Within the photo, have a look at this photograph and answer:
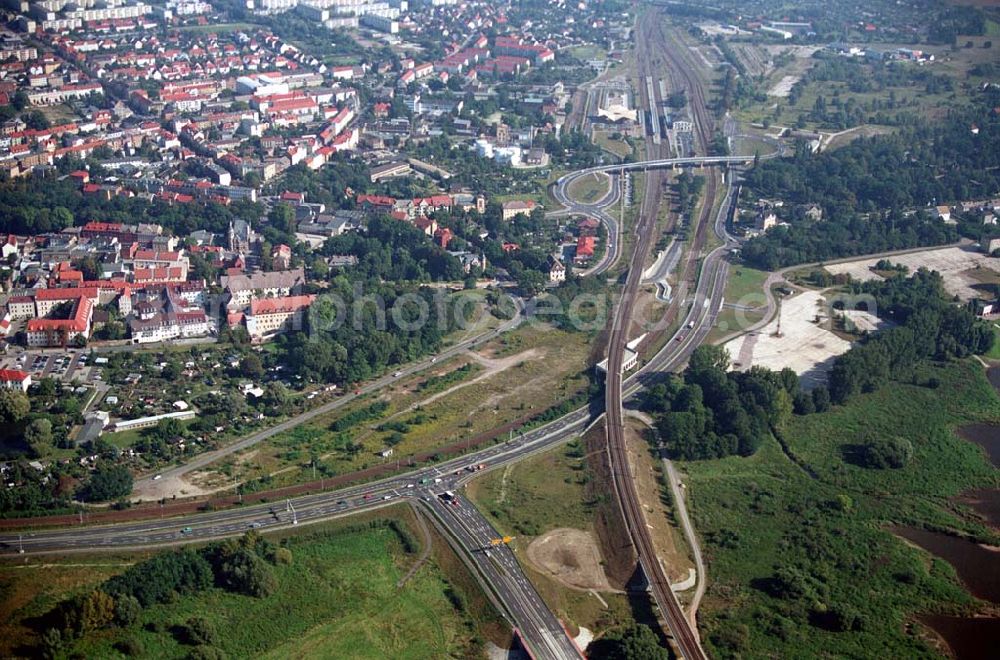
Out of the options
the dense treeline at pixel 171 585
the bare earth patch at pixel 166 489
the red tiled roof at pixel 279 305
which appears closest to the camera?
the dense treeline at pixel 171 585

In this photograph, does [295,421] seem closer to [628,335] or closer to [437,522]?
[437,522]

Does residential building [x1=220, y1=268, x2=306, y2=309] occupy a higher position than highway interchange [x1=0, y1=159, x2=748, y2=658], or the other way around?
residential building [x1=220, y1=268, x2=306, y2=309]

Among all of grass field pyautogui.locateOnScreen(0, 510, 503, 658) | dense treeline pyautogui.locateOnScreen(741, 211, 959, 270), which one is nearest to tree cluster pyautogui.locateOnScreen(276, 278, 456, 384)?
grass field pyautogui.locateOnScreen(0, 510, 503, 658)

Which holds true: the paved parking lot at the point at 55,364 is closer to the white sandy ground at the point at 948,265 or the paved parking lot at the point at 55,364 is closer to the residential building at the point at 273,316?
the residential building at the point at 273,316

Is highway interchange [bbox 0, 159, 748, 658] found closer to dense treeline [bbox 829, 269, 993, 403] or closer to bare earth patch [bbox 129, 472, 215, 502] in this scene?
bare earth patch [bbox 129, 472, 215, 502]

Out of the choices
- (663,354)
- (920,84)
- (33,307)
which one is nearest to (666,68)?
(920,84)

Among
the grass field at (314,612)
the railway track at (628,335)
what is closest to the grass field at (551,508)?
the railway track at (628,335)

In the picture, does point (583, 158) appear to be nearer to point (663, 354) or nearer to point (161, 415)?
point (663, 354)
